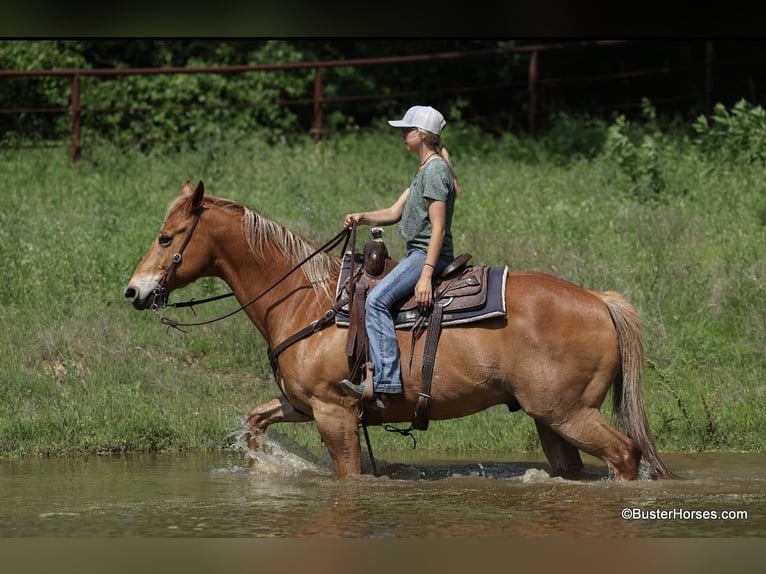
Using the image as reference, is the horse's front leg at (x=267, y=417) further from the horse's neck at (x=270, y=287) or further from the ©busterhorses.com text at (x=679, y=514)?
the ©busterhorses.com text at (x=679, y=514)

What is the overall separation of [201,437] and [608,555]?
4.91 metres

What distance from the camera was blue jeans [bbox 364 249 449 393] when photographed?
8.35 metres

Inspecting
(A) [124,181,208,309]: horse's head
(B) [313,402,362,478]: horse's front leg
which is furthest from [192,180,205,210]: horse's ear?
(B) [313,402,362,478]: horse's front leg

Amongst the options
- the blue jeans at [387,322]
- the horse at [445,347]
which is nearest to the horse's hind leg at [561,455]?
the horse at [445,347]

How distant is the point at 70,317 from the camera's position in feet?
40.8

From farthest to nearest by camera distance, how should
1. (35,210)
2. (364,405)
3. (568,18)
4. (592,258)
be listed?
(35,210) < (592,258) < (364,405) < (568,18)

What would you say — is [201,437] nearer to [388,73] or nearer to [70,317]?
[70,317]

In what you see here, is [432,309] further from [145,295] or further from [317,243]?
[317,243]

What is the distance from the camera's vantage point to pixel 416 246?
848 cm

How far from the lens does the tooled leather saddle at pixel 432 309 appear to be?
27.6ft

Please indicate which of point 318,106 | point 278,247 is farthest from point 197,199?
point 318,106

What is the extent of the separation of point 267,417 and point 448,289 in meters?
1.69

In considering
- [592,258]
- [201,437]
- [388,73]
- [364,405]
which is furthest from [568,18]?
[388,73]

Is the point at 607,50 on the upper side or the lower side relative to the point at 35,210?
upper
